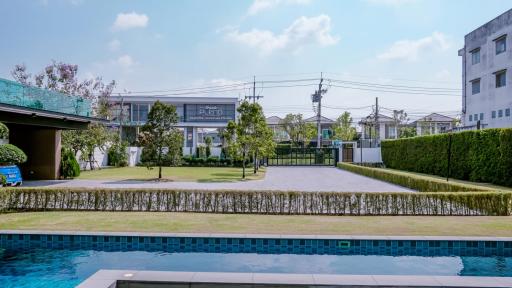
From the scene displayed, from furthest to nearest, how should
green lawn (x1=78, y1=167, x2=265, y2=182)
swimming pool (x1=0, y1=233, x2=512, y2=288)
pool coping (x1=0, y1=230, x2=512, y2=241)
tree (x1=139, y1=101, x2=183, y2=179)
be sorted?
1. green lawn (x1=78, y1=167, x2=265, y2=182)
2. tree (x1=139, y1=101, x2=183, y2=179)
3. pool coping (x1=0, y1=230, x2=512, y2=241)
4. swimming pool (x1=0, y1=233, x2=512, y2=288)

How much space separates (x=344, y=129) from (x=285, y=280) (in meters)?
66.0

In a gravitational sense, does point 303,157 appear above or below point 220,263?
above

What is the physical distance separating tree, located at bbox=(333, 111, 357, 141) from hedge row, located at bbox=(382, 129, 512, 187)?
117 feet

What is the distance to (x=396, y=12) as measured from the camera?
16.5 metres

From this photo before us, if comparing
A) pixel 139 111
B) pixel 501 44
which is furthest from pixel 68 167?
pixel 139 111

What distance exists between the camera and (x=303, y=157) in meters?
47.6

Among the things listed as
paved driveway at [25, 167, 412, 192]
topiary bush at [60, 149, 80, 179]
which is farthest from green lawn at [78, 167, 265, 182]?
paved driveway at [25, 167, 412, 192]

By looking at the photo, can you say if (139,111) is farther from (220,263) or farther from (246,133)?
(220,263)

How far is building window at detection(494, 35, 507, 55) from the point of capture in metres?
31.9

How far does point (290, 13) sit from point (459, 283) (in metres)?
14.7

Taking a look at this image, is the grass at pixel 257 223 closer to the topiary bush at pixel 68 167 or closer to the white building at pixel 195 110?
the topiary bush at pixel 68 167

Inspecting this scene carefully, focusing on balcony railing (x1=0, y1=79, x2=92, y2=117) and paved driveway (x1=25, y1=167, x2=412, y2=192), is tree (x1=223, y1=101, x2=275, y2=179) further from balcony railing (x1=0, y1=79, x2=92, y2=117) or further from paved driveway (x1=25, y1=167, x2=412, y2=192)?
balcony railing (x1=0, y1=79, x2=92, y2=117)

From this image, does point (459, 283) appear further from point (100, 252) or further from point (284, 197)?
point (284, 197)

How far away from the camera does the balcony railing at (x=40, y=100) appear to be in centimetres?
1639
